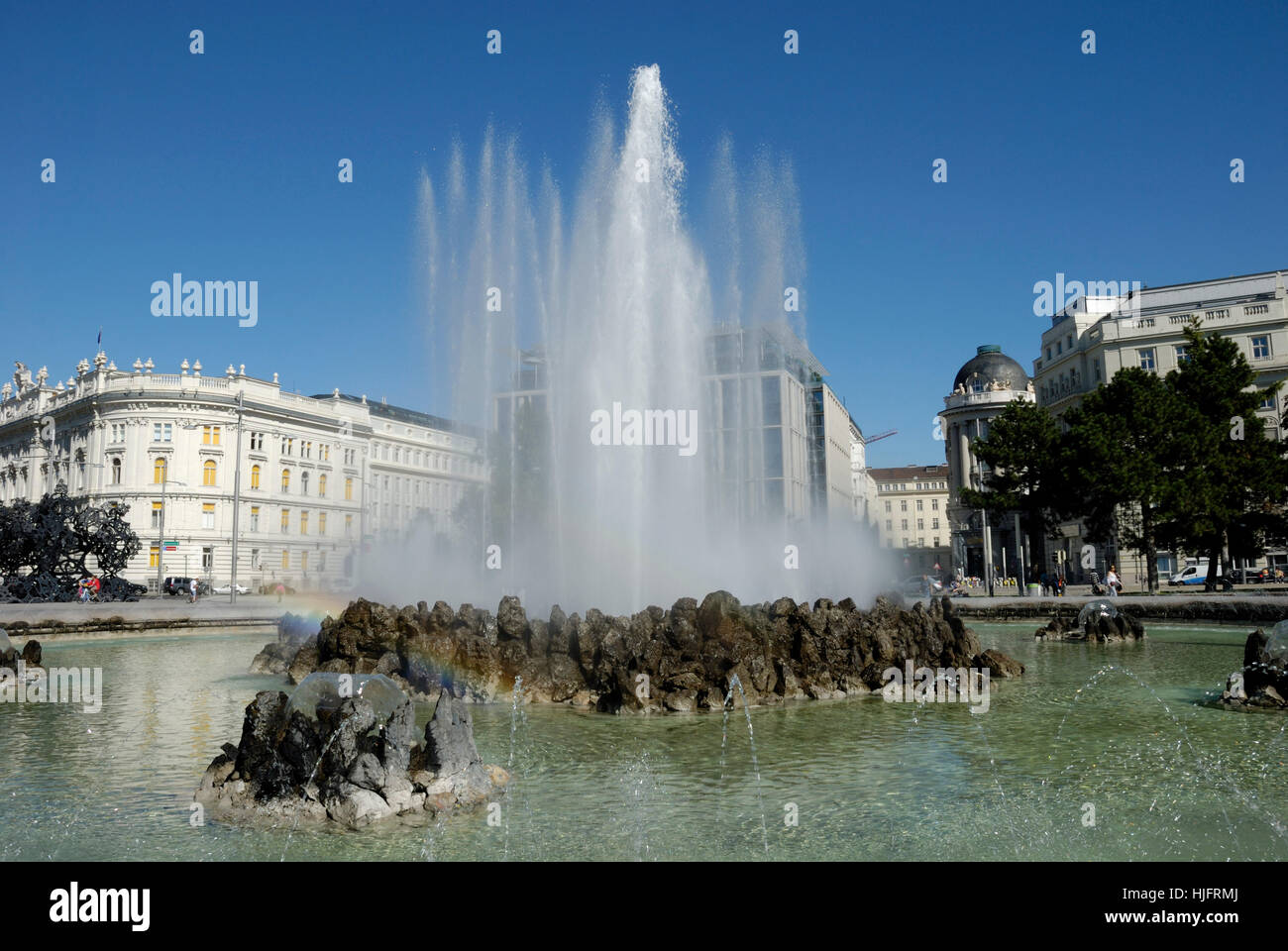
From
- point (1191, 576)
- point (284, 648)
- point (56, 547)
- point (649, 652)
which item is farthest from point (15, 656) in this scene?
point (1191, 576)

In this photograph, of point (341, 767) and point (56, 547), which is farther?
point (56, 547)

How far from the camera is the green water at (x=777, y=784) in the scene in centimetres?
671

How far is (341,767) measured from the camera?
7594 mm

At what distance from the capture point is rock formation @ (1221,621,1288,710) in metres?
12.3

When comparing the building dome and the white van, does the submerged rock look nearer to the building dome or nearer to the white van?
the white van

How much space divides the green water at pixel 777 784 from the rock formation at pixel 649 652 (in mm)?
673

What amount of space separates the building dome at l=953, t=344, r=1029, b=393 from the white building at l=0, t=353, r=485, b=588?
61.5 m

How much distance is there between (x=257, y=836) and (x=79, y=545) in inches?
1455

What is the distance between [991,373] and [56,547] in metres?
97.5

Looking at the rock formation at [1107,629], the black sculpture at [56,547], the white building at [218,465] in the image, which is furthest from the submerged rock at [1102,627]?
the white building at [218,465]

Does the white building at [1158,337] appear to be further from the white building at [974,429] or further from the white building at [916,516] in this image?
the white building at [916,516]

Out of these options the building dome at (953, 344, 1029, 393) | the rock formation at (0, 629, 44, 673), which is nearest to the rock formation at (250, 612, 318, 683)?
the rock formation at (0, 629, 44, 673)

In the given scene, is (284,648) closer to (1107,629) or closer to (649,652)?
(649,652)
